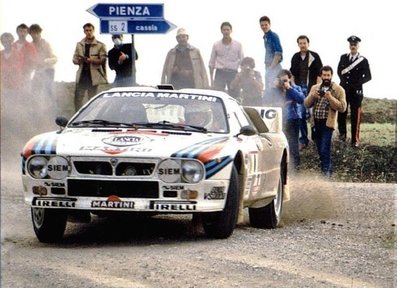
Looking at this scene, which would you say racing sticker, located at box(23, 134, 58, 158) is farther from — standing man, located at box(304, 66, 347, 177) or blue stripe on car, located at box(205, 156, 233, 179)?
standing man, located at box(304, 66, 347, 177)

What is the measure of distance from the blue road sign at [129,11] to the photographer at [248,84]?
238 centimetres

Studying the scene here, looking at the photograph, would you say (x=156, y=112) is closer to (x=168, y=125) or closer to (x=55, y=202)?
(x=168, y=125)

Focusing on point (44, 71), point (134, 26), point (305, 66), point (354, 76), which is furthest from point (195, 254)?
point (354, 76)

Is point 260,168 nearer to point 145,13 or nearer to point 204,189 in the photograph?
point 204,189

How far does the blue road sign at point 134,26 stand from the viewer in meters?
17.5

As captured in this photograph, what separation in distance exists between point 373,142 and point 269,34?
185 inches

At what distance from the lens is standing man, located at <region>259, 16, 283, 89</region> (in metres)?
19.8

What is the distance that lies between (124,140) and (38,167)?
75 cm

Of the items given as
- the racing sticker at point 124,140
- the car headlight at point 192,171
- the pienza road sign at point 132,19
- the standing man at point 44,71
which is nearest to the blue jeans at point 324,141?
the pienza road sign at point 132,19

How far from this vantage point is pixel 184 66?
766 inches

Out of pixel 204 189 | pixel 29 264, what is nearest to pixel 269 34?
pixel 204 189

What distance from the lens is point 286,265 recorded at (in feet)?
31.5

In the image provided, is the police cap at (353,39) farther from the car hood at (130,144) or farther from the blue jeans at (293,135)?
the car hood at (130,144)

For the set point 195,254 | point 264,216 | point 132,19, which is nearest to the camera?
point 195,254
